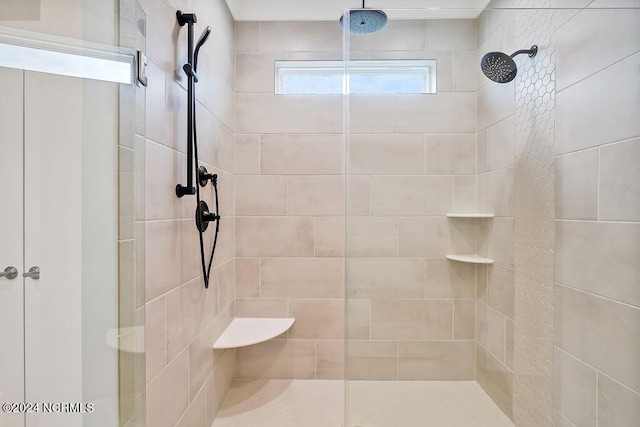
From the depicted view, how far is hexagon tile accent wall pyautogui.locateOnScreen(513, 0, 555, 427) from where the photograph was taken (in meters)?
1.20

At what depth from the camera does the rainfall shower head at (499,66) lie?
1.30 meters

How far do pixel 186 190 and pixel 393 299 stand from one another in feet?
3.42

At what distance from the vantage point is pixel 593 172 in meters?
1.04

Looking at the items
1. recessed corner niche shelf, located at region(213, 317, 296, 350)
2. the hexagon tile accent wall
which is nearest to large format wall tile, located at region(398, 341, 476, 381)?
the hexagon tile accent wall

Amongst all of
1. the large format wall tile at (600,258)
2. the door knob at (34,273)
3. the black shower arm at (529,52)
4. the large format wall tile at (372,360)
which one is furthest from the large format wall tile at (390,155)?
the door knob at (34,273)

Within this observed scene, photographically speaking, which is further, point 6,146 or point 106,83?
point 106,83

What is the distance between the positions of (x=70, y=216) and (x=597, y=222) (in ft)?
5.15

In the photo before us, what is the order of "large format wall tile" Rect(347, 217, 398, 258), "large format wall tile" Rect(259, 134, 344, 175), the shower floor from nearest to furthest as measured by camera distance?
the shower floor → "large format wall tile" Rect(347, 217, 398, 258) → "large format wall tile" Rect(259, 134, 344, 175)

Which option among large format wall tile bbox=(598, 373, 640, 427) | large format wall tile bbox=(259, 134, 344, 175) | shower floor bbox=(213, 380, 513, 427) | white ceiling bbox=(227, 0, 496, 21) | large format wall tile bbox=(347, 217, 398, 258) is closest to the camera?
large format wall tile bbox=(598, 373, 640, 427)

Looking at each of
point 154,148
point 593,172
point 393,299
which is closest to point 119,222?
point 154,148

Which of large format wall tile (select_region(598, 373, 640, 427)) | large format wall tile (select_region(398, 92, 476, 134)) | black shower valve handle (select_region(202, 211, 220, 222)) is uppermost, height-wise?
large format wall tile (select_region(398, 92, 476, 134))

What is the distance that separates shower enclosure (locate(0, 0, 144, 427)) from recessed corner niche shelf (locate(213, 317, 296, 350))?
74 centimetres

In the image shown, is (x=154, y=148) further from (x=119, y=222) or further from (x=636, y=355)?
(x=636, y=355)

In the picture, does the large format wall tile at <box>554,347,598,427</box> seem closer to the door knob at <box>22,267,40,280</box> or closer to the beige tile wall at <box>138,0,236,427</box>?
the beige tile wall at <box>138,0,236,427</box>
